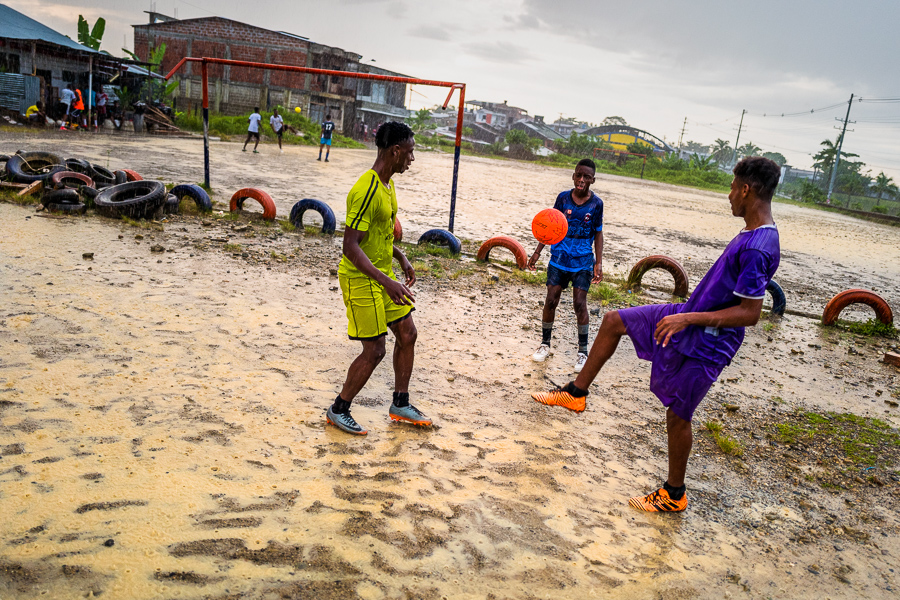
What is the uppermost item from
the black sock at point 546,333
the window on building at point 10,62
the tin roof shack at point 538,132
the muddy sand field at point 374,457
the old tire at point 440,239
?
the tin roof shack at point 538,132

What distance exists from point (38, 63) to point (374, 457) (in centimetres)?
2723

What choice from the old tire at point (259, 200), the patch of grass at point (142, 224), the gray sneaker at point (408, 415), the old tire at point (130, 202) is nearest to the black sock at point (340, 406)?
the gray sneaker at point (408, 415)

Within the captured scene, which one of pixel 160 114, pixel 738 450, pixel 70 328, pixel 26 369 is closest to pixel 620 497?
pixel 738 450

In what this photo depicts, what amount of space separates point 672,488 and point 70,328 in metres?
4.70

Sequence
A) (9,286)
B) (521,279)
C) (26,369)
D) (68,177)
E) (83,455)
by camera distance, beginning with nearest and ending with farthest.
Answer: (83,455), (26,369), (9,286), (521,279), (68,177)

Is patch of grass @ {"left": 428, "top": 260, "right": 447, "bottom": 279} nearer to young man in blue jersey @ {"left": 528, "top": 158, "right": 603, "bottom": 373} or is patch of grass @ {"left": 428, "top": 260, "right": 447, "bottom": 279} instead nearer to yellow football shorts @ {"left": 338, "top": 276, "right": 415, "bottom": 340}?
young man in blue jersey @ {"left": 528, "top": 158, "right": 603, "bottom": 373}

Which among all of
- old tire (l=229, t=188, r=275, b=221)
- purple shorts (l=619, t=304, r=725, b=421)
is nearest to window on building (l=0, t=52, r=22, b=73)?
old tire (l=229, t=188, r=275, b=221)

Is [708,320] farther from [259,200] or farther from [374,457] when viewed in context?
[259,200]

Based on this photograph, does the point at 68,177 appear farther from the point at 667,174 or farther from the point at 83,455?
the point at 667,174

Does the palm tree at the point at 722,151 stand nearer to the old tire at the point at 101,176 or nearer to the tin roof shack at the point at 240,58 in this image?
the tin roof shack at the point at 240,58

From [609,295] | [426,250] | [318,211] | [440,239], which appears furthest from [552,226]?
[318,211]

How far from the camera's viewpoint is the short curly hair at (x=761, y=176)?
2955mm

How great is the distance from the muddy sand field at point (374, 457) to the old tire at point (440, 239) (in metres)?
2.23

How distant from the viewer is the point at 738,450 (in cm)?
423
